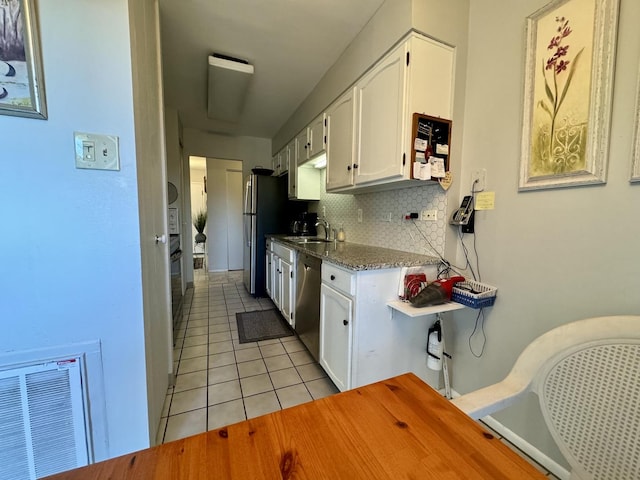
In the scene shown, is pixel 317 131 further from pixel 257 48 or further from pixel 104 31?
pixel 104 31

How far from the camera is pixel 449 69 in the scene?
1595 millimetres

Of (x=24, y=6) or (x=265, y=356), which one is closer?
(x=24, y=6)

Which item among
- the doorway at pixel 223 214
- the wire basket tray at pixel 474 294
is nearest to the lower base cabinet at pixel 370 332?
the wire basket tray at pixel 474 294

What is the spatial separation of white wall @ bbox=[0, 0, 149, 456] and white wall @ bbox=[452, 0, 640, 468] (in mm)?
1789

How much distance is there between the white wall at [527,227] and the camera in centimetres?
101

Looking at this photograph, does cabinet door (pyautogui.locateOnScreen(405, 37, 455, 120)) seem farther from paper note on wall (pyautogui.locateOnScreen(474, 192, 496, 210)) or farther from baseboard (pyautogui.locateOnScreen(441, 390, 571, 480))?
baseboard (pyautogui.locateOnScreen(441, 390, 571, 480))

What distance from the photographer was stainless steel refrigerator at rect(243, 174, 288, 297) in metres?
3.69

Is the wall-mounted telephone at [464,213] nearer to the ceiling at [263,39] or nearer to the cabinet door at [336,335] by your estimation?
the cabinet door at [336,335]

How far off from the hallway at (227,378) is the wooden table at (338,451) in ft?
4.04

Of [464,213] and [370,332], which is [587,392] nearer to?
[370,332]

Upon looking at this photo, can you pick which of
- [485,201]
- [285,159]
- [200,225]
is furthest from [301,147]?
[200,225]

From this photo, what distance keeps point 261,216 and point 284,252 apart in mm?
1157

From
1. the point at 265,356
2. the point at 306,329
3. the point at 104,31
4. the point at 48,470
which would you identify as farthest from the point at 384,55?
the point at 48,470

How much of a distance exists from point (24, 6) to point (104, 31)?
205 millimetres
